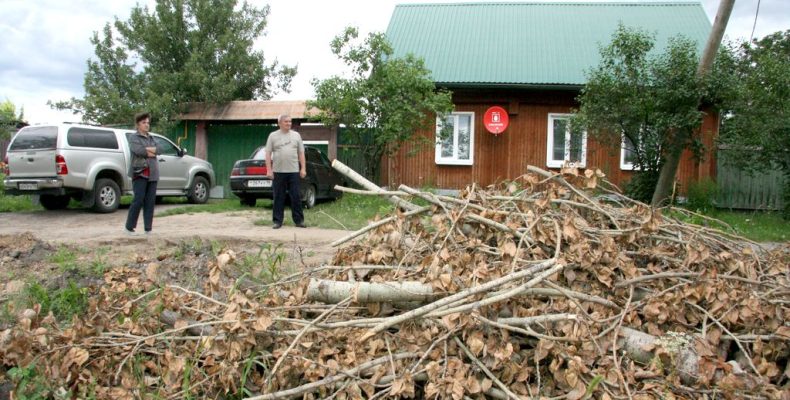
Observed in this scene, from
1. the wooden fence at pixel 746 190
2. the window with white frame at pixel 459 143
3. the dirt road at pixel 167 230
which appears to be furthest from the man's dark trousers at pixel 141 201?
the wooden fence at pixel 746 190

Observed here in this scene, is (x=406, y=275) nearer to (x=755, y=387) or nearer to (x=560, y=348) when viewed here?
(x=560, y=348)

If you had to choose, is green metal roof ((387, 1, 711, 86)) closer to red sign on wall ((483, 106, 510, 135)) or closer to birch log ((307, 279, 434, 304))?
red sign on wall ((483, 106, 510, 135))

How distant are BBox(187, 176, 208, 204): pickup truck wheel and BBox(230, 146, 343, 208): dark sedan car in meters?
1.57

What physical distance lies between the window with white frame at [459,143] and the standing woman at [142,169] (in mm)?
9394

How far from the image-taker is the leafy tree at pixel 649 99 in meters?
11.2

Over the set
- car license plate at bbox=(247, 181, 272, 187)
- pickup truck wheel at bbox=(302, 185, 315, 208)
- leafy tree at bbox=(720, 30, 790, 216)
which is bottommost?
pickup truck wheel at bbox=(302, 185, 315, 208)

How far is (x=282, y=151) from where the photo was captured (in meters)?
8.73

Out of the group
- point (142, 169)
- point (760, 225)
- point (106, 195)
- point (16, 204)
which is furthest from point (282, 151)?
point (760, 225)

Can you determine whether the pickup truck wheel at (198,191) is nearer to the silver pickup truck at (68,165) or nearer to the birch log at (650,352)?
the silver pickup truck at (68,165)

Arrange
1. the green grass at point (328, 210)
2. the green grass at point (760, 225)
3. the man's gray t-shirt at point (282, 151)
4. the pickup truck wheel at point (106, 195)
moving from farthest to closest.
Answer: the pickup truck wheel at point (106, 195), the green grass at point (328, 210), the green grass at point (760, 225), the man's gray t-shirt at point (282, 151)

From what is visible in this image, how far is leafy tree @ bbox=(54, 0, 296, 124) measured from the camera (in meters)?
18.9

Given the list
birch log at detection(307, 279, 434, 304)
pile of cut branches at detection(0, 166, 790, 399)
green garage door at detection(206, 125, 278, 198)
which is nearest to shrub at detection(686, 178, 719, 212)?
green garage door at detection(206, 125, 278, 198)

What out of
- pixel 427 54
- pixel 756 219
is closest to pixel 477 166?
pixel 427 54

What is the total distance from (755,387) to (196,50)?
797 inches
